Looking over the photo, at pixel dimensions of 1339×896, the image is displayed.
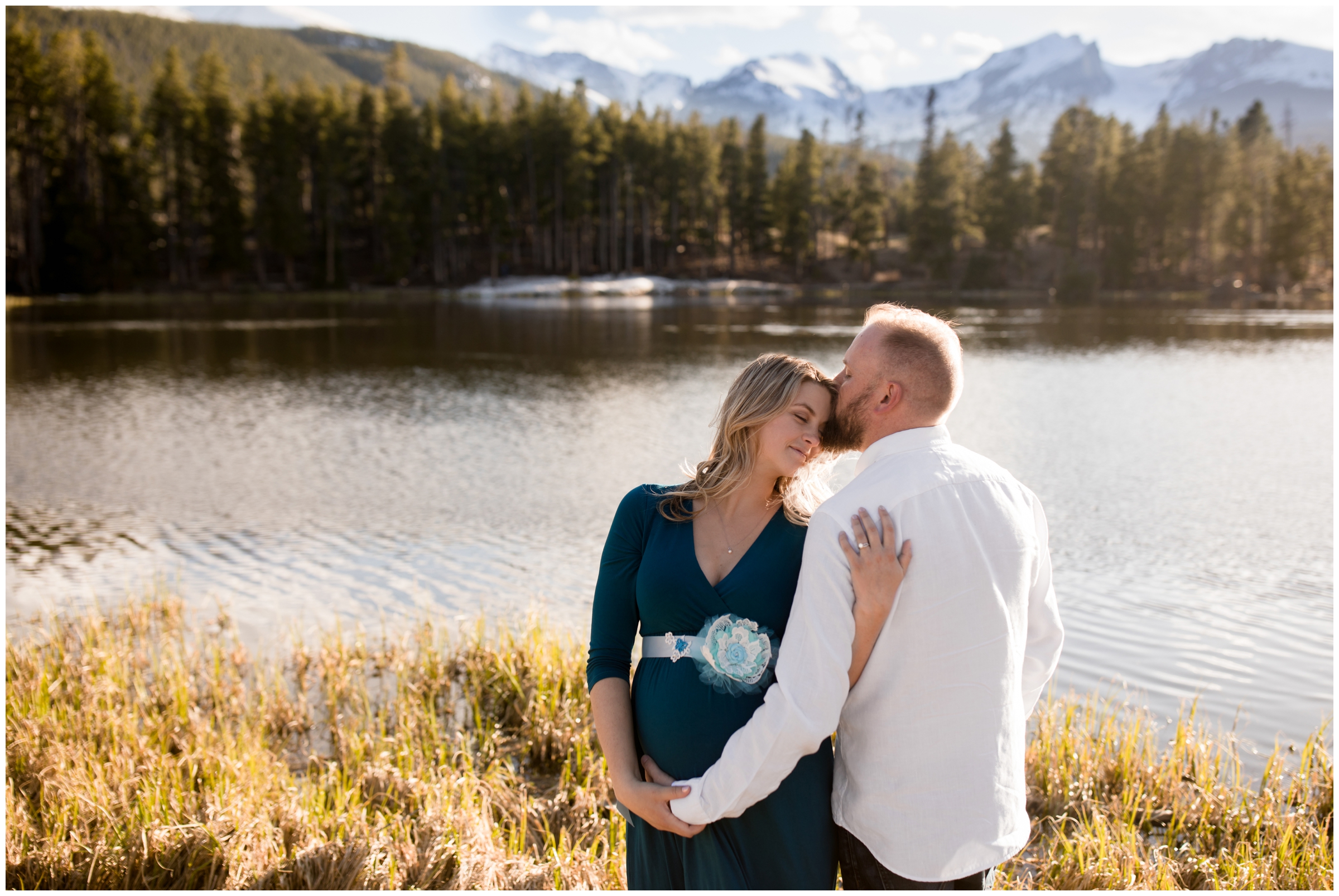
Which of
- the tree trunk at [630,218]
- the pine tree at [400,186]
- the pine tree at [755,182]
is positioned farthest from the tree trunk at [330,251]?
the pine tree at [755,182]

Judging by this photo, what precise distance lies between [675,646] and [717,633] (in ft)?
0.44

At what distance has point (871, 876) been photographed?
2.14m

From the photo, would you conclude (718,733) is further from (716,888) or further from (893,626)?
(893,626)

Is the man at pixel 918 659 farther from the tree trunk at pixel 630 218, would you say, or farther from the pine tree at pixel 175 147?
the tree trunk at pixel 630 218

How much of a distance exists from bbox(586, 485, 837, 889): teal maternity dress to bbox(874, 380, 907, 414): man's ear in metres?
0.41

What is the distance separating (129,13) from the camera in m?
156

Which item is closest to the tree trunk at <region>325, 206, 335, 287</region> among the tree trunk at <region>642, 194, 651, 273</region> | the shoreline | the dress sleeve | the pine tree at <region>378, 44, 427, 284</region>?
the shoreline

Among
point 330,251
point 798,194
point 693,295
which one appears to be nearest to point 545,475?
point 330,251

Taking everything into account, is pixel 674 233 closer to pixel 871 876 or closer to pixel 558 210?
pixel 558 210

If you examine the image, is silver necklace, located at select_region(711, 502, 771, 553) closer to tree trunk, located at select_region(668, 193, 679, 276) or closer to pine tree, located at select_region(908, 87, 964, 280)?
pine tree, located at select_region(908, 87, 964, 280)

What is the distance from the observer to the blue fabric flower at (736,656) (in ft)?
7.17

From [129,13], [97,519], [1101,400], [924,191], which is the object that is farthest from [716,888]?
[129,13]

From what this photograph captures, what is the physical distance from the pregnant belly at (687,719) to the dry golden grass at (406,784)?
1360mm

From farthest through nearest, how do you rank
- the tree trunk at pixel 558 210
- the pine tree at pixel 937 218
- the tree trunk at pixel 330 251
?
the tree trunk at pixel 558 210 → the pine tree at pixel 937 218 → the tree trunk at pixel 330 251
